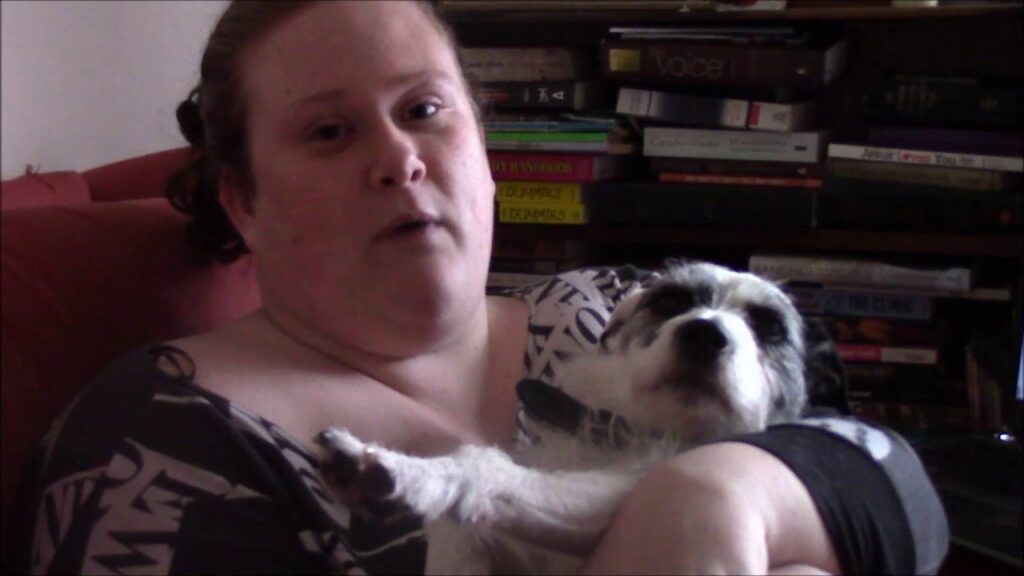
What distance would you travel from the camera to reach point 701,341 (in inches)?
43.9

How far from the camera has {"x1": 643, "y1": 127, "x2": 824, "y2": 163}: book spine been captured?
7.36 feet

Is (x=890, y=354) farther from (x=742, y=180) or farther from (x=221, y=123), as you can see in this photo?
(x=221, y=123)

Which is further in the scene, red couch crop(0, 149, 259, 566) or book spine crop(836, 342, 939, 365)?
book spine crop(836, 342, 939, 365)

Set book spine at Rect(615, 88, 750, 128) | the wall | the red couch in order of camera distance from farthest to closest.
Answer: book spine at Rect(615, 88, 750, 128), the wall, the red couch

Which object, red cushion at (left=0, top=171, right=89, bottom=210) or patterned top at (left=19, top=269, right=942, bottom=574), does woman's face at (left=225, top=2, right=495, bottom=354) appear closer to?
patterned top at (left=19, top=269, right=942, bottom=574)

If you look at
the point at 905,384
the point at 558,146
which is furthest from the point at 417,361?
the point at 905,384

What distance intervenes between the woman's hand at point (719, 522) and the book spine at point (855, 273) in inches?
56.3

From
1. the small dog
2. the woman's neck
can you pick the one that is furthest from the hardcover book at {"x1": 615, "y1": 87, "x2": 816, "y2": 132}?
the woman's neck

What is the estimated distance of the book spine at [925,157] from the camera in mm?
2146

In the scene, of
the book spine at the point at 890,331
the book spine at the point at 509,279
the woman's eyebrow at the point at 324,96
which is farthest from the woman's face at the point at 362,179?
the book spine at the point at 890,331

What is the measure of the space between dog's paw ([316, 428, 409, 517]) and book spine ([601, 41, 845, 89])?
149 centimetres

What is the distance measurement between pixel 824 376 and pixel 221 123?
74 cm

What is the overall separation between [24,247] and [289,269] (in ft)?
0.84

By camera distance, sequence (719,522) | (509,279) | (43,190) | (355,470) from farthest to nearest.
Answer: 1. (509,279)
2. (43,190)
3. (355,470)
4. (719,522)
